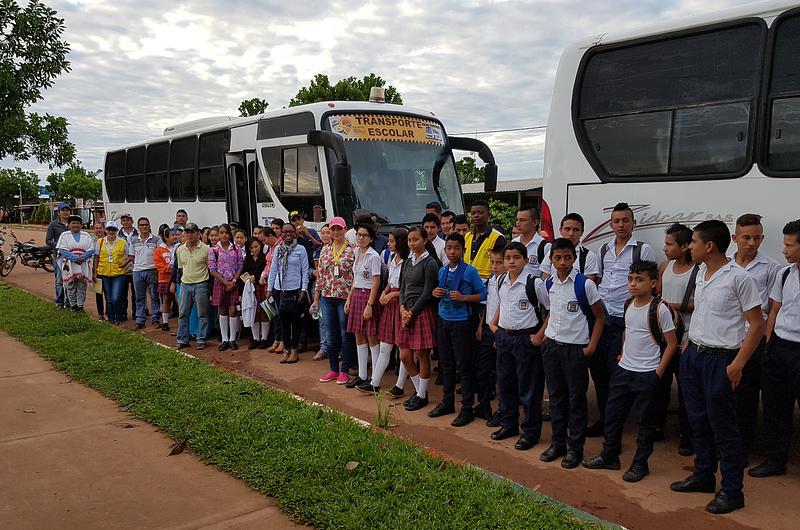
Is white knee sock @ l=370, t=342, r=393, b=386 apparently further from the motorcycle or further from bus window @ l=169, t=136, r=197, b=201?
the motorcycle

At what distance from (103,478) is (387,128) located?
6.46 metres

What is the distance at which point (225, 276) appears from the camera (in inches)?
337

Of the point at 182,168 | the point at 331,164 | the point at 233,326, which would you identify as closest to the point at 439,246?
the point at 331,164

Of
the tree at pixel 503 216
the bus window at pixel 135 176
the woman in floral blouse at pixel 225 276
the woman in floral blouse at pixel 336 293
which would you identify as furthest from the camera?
the tree at pixel 503 216

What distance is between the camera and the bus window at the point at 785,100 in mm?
4500

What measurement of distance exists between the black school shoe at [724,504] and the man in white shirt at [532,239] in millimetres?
2374

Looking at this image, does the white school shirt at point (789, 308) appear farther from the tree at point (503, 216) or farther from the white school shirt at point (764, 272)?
the tree at point (503, 216)

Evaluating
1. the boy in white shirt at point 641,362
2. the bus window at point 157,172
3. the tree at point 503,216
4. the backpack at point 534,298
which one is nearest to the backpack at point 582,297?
the boy in white shirt at point 641,362

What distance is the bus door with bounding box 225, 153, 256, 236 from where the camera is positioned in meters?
11.2

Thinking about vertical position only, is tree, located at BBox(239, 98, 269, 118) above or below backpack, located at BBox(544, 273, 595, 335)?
above

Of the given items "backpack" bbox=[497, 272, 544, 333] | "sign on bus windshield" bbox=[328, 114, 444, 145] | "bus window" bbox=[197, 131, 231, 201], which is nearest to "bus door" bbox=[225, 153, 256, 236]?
"bus window" bbox=[197, 131, 231, 201]

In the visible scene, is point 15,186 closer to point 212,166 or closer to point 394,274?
point 212,166

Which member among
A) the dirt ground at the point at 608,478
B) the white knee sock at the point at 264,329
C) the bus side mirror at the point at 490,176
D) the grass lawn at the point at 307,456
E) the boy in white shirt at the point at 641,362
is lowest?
the dirt ground at the point at 608,478

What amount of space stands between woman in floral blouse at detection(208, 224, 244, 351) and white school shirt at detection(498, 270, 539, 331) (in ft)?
15.0
